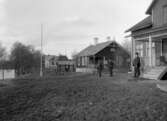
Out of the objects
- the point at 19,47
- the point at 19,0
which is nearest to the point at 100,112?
the point at 19,0

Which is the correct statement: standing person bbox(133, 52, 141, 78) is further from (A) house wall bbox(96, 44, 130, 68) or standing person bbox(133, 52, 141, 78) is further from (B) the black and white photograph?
(A) house wall bbox(96, 44, 130, 68)

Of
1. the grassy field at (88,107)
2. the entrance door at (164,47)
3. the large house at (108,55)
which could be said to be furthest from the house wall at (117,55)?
the grassy field at (88,107)

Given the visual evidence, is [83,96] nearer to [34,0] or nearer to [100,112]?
[100,112]

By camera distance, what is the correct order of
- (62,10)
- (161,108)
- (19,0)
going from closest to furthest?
(161,108), (19,0), (62,10)

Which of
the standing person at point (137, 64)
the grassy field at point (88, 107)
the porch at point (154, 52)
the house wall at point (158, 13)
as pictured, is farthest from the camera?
the house wall at point (158, 13)

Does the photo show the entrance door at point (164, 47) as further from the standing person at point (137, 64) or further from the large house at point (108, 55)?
the large house at point (108, 55)

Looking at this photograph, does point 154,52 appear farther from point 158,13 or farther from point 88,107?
point 88,107

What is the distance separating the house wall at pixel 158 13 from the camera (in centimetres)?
1257

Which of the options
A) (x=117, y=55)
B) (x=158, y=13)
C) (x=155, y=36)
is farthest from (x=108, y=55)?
(x=155, y=36)

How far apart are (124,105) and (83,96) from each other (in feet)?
6.73

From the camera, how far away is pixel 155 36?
40.4ft

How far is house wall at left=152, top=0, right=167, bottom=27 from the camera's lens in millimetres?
12569

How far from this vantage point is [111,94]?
23.6ft

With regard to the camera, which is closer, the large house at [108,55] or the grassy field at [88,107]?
the grassy field at [88,107]
